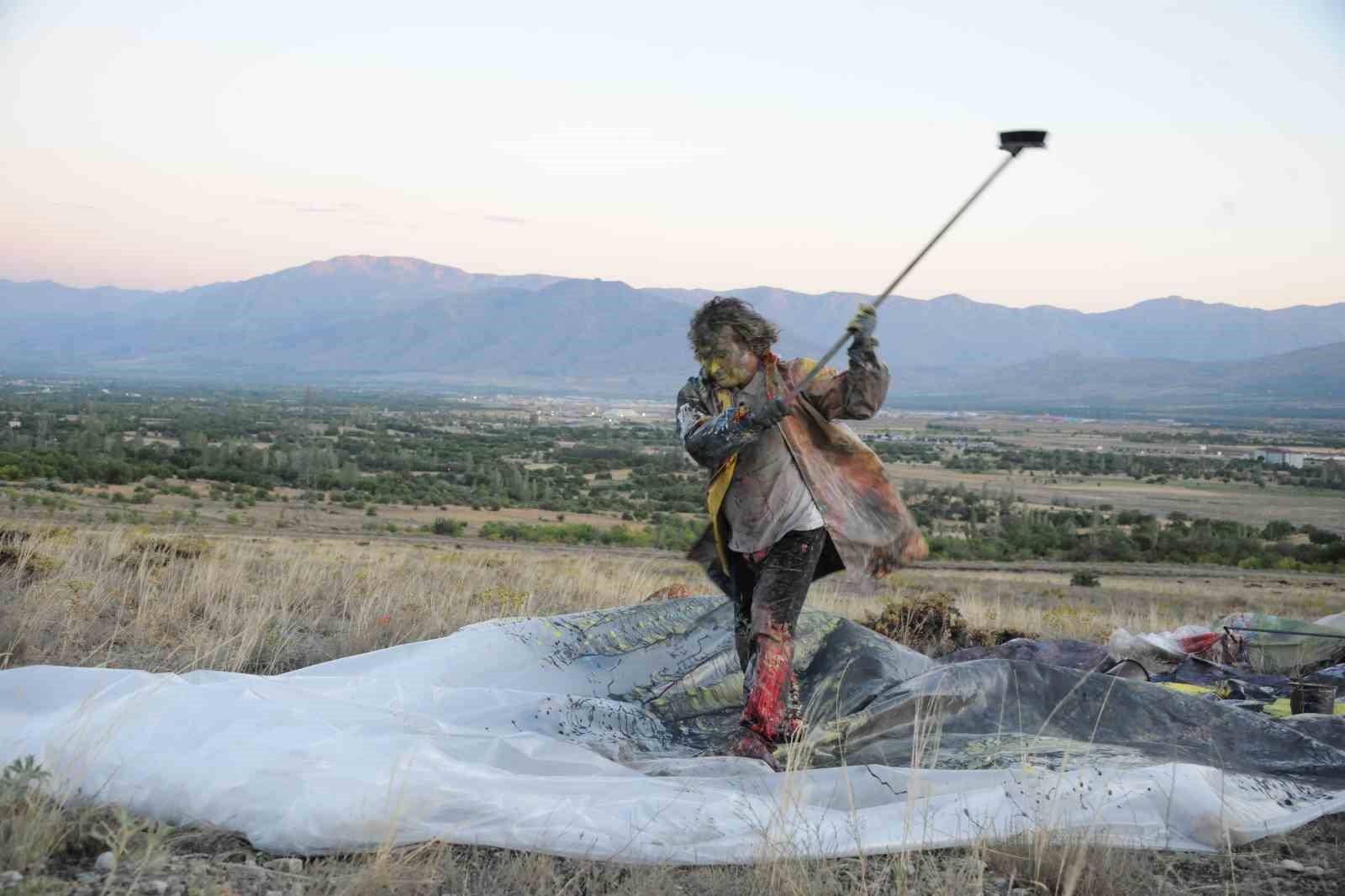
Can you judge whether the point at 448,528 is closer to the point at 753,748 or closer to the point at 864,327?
the point at 753,748

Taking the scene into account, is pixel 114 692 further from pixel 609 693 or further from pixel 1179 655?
pixel 1179 655

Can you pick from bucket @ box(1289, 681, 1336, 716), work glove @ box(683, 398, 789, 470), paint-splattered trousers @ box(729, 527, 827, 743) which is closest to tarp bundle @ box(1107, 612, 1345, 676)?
bucket @ box(1289, 681, 1336, 716)

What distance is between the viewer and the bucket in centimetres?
536

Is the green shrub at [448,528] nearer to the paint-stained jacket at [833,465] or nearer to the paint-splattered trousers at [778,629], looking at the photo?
the paint-stained jacket at [833,465]

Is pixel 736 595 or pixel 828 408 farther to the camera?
pixel 736 595

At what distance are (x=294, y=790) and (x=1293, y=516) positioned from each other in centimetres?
4581

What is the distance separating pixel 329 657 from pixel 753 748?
107 inches

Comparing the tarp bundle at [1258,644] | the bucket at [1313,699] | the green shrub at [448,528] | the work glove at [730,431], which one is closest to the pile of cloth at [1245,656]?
the tarp bundle at [1258,644]

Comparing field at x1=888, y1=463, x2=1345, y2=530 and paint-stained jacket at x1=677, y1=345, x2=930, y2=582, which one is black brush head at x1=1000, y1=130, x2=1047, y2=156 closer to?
paint-stained jacket at x1=677, y1=345, x2=930, y2=582

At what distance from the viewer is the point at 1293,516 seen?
42250 mm

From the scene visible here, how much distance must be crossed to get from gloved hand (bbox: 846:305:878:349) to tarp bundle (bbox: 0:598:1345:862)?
146cm

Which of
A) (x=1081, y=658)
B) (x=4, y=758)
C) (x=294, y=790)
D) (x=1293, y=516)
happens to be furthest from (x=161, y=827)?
(x=1293, y=516)

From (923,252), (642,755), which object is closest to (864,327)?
(923,252)

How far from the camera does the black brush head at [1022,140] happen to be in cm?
411
